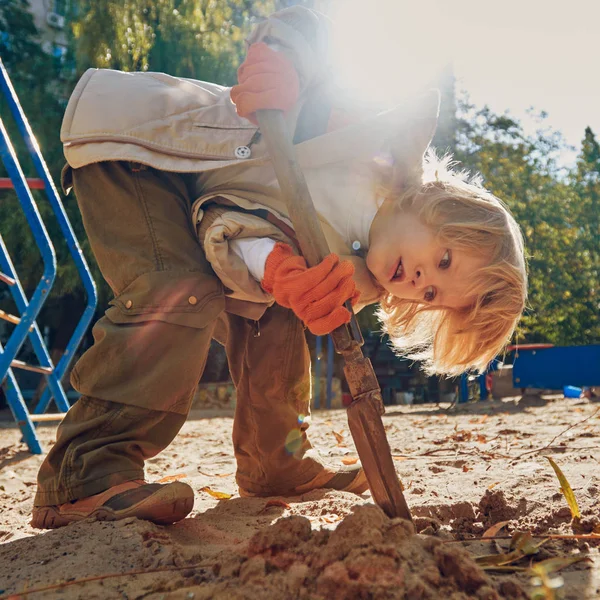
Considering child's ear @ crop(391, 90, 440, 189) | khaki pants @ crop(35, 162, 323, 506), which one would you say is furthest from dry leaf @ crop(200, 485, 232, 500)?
child's ear @ crop(391, 90, 440, 189)

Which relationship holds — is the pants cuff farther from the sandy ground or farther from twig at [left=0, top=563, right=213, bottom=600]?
twig at [left=0, top=563, right=213, bottom=600]

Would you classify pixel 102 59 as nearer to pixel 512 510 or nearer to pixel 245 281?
pixel 245 281

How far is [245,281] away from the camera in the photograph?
6.17 feet

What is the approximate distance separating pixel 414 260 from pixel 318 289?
18.5 inches

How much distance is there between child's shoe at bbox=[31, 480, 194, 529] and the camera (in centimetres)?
169

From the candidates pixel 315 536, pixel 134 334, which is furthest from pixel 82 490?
pixel 315 536

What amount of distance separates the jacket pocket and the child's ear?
2.33 ft

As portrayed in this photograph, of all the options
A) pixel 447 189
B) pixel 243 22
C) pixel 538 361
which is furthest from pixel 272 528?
pixel 243 22

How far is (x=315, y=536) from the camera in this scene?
1263 mm

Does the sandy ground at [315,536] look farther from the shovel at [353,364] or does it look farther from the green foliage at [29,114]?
the green foliage at [29,114]

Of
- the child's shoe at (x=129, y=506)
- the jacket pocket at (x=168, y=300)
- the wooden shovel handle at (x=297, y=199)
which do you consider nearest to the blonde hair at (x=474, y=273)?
the wooden shovel handle at (x=297, y=199)

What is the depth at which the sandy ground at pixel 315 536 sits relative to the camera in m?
1.13

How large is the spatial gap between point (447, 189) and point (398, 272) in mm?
308

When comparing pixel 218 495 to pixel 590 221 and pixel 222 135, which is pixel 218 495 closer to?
pixel 222 135
